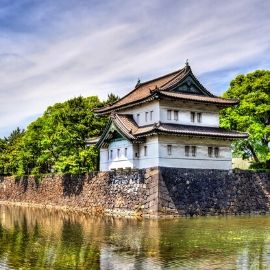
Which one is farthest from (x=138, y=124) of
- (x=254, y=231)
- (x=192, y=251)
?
(x=192, y=251)

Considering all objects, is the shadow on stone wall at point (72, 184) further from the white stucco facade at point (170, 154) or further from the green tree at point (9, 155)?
the green tree at point (9, 155)

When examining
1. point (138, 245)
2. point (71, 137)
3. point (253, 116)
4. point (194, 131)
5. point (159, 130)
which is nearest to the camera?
point (138, 245)

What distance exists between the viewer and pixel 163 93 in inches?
1420

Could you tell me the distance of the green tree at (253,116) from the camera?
4209 centimetres

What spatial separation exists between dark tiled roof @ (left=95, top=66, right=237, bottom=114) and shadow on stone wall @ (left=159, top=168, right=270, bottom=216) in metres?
5.99

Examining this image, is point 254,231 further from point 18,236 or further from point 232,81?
point 232,81

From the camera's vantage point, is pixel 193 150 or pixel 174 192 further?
pixel 193 150

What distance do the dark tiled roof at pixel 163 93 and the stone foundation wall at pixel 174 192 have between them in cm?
592

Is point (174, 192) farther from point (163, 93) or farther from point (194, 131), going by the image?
point (163, 93)

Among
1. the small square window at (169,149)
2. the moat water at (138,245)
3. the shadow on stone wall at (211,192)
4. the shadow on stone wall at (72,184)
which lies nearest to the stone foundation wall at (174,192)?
the shadow on stone wall at (211,192)

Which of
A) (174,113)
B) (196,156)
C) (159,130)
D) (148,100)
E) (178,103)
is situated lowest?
(196,156)

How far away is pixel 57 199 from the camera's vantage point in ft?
151

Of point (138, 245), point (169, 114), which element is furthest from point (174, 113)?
point (138, 245)

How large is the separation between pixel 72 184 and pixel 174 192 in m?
13.2
